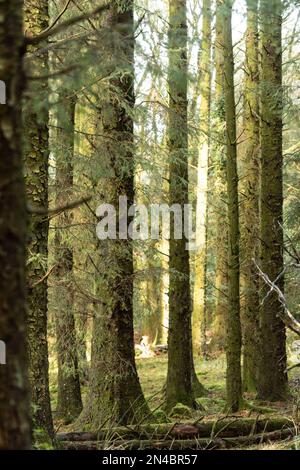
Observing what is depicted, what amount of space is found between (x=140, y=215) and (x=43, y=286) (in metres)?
4.16

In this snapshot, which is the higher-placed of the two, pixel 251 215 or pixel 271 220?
pixel 251 215

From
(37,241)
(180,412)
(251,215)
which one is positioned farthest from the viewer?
(251,215)

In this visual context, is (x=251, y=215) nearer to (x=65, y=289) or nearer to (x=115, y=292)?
(x=115, y=292)

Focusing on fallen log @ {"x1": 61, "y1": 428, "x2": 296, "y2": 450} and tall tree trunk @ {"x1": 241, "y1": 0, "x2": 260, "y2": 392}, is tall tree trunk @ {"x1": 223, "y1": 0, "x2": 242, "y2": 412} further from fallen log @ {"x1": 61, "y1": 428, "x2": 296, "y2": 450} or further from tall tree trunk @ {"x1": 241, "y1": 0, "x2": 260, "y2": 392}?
fallen log @ {"x1": 61, "y1": 428, "x2": 296, "y2": 450}

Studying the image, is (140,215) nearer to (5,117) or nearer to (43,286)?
(43,286)

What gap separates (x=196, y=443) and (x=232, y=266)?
3.84 m

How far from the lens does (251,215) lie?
509 inches

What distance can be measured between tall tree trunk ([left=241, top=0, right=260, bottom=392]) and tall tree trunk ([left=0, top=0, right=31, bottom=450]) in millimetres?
10380

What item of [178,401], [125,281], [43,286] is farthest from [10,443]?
[178,401]

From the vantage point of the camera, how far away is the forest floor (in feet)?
25.7

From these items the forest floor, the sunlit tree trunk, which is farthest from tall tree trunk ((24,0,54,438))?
the sunlit tree trunk

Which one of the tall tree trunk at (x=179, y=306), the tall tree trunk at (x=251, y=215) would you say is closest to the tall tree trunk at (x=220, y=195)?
the tall tree trunk at (x=251, y=215)

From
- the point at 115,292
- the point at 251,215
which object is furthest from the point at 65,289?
the point at 251,215
